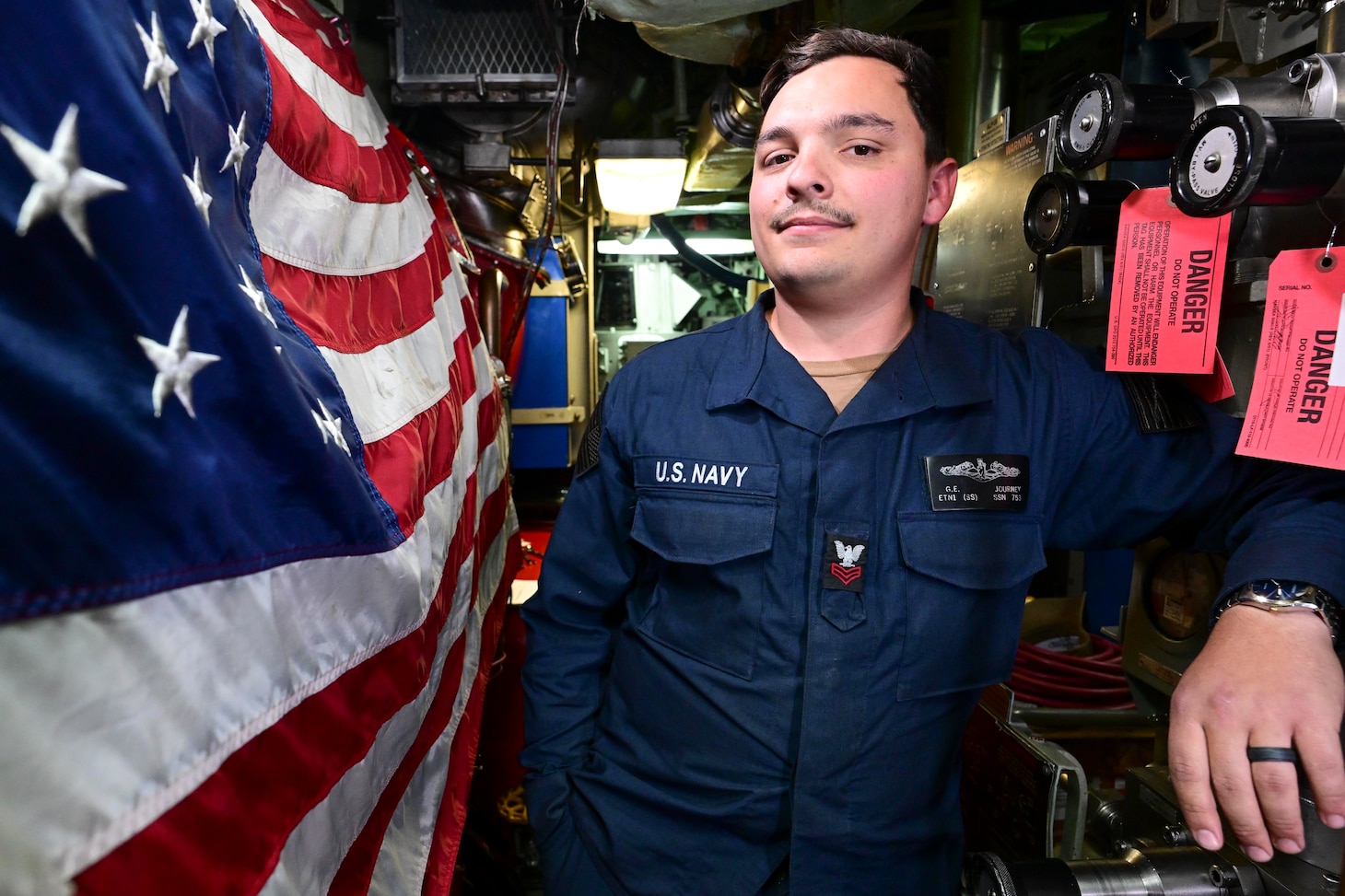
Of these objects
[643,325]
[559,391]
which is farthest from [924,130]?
[643,325]

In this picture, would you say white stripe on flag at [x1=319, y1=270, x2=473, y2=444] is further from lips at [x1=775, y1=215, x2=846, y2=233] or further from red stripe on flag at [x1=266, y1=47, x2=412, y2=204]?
lips at [x1=775, y1=215, x2=846, y2=233]

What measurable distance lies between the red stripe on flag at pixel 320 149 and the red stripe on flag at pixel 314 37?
65mm

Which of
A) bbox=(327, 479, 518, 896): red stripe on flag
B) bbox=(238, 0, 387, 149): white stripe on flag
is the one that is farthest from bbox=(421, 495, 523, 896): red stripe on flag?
bbox=(238, 0, 387, 149): white stripe on flag

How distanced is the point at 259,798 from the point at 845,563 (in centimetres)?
81

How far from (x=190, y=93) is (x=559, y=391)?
3.16m

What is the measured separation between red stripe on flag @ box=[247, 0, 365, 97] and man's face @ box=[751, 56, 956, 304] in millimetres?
835

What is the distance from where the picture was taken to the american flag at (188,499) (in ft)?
1.35

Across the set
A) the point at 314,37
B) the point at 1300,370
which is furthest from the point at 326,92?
the point at 1300,370

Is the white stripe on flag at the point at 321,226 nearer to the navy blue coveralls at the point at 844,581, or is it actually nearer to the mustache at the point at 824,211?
the navy blue coveralls at the point at 844,581

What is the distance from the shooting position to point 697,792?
116cm

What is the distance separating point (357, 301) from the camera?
115 cm

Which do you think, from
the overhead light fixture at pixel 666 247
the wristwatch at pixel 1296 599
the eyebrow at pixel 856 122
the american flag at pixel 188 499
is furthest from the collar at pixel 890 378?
the overhead light fixture at pixel 666 247

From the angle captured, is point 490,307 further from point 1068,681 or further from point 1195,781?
point 1195,781

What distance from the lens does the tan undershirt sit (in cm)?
130
